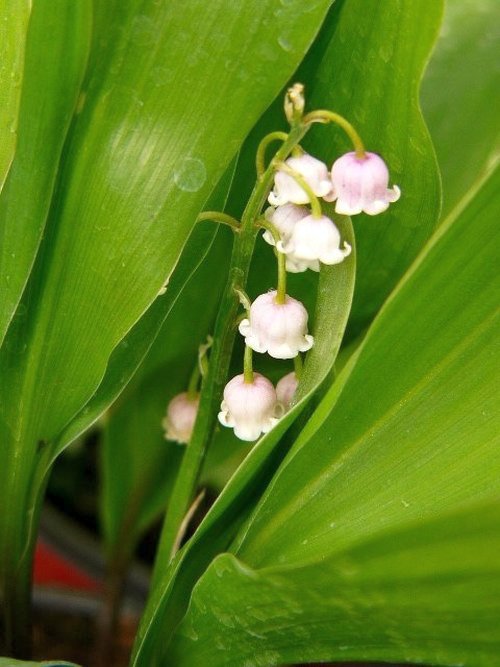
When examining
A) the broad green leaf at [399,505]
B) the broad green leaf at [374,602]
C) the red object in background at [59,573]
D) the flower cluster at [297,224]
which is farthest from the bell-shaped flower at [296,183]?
the red object in background at [59,573]

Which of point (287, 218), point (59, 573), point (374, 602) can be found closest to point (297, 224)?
point (287, 218)

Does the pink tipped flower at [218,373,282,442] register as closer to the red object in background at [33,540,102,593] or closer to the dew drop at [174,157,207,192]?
the dew drop at [174,157,207,192]

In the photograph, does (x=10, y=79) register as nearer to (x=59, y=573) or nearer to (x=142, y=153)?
(x=142, y=153)

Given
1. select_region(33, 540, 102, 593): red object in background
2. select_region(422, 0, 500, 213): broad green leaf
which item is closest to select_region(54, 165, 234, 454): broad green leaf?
Answer: select_region(422, 0, 500, 213): broad green leaf

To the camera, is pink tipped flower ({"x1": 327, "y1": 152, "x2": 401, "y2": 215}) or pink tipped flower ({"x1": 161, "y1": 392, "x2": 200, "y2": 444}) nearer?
pink tipped flower ({"x1": 327, "y1": 152, "x2": 401, "y2": 215})

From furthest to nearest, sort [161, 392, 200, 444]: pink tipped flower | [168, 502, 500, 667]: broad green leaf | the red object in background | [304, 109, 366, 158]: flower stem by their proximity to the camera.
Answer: the red object in background, [161, 392, 200, 444]: pink tipped flower, [304, 109, 366, 158]: flower stem, [168, 502, 500, 667]: broad green leaf

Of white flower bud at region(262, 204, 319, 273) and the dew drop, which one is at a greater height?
the dew drop
